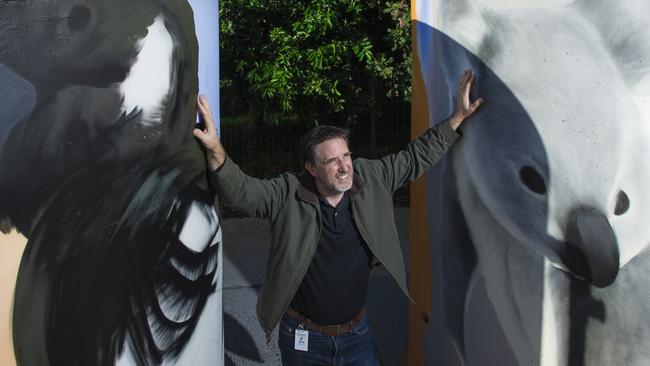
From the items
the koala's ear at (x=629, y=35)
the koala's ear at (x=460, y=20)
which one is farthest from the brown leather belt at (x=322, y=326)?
the koala's ear at (x=629, y=35)

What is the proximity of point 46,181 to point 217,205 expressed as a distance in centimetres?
67

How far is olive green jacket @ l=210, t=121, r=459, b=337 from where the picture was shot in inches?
99.9

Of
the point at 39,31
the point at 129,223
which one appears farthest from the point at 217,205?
the point at 39,31

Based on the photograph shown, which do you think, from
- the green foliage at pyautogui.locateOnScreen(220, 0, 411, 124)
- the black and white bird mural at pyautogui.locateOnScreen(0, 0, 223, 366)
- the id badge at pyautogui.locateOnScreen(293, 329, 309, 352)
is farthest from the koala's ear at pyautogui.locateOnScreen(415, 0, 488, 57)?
the green foliage at pyautogui.locateOnScreen(220, 0, 411, 124)

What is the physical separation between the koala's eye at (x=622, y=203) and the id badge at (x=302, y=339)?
122 centimetres

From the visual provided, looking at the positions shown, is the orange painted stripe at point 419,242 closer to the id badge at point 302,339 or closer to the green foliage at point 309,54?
the id badge at point 302,339

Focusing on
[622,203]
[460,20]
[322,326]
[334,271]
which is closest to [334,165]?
[334,271]

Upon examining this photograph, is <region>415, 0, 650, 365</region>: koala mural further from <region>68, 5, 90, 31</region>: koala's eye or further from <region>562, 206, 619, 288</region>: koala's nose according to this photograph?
<region>68, 5, 90, 31</region>: koala's eye

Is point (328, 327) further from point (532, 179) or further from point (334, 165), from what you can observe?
point (532, 179)

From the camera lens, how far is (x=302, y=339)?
2672mm

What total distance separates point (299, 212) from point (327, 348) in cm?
54

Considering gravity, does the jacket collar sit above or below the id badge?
above

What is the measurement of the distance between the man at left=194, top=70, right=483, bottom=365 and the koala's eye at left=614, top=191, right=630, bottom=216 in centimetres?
64

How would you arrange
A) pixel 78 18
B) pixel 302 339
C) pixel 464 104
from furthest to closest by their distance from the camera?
pixel 464 104, pixel 302 339, pixel 78 18
